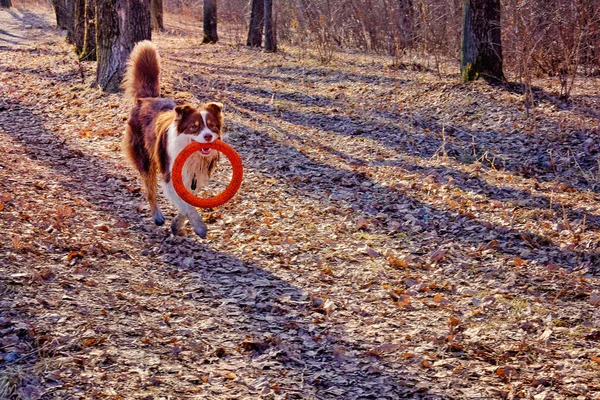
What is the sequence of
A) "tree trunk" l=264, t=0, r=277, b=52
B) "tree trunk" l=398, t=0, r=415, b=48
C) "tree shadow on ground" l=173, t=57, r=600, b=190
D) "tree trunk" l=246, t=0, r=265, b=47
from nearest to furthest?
"tree shadow on ground" l=173, t=57, r=600, b=190, "tree trunk" l=398, t=0, r=415, b=48, "tree trunk" l=264, t=0, r=277, b=52, "tree trunk" l=246, t=0, r=265, b=47

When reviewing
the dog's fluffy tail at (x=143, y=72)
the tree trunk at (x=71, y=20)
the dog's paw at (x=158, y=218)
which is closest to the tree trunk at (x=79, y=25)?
the tree trunk at (x=71, y=20)

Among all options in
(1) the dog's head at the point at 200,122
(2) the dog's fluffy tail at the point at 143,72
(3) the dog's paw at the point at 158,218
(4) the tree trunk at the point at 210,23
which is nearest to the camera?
(1) the dog's head at the point at 200,122

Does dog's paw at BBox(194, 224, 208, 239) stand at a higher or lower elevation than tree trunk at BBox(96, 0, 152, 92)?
lower

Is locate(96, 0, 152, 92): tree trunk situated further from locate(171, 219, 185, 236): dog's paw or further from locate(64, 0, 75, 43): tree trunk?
locate(64, 0, 75, 43): tree trunk

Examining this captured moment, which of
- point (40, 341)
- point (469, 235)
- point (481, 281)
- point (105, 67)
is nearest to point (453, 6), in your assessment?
point (105, 67)

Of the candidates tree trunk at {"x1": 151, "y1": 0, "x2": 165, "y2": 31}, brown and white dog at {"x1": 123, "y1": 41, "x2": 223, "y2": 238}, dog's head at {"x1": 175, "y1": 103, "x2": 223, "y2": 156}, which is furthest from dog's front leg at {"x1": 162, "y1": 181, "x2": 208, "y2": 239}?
tree trunk at {"x1": 151, "y1": 0, "x2": 165, "y2": 31}

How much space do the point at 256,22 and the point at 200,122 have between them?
14.0 m

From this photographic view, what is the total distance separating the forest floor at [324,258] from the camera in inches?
171

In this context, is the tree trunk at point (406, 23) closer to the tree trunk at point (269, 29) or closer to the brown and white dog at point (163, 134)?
the tree trunk at point (269, 29)

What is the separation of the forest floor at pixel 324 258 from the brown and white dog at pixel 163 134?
1.36 ft

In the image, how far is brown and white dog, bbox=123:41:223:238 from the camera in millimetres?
6102

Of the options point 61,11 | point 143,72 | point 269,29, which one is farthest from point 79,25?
point 143,72

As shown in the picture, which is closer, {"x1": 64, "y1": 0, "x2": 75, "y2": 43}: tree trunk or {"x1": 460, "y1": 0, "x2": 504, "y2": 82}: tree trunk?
{"x1": 460, "y1": 0, "x2": 504, "y2": 82}: tree trunk

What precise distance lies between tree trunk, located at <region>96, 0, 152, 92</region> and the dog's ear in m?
6.46
